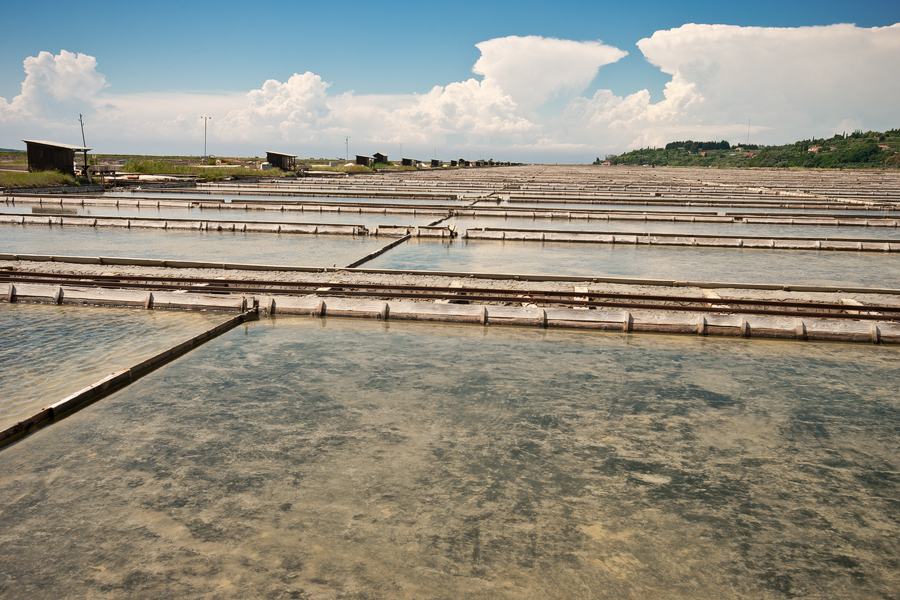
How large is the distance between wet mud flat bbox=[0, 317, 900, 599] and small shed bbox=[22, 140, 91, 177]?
34.7m

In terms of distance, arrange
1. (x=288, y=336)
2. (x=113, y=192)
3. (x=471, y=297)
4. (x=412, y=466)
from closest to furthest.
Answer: (x=412, y=466), (x=288, y=336), (x=471, y=297), (x=113, y=192)

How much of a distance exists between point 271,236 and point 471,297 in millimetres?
10233

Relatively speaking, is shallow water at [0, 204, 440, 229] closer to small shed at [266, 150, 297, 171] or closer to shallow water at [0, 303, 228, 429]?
shallow water at [0, 303, 228, 429]

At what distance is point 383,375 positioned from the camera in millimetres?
6715

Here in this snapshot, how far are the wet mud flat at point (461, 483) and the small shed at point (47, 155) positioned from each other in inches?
1366

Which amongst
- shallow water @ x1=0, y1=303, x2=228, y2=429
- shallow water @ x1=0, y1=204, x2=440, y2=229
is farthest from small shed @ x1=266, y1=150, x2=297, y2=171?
shallow water @ x1=0, y1=303, x2=228, y2=429

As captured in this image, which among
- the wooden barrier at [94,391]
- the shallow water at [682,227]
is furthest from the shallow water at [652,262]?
the wooden barrier at [94,391]

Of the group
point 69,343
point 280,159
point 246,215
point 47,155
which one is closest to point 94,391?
point 69,343

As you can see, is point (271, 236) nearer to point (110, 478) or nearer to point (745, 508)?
point (110, 478)

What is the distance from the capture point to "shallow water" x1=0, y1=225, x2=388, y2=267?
46.1ft

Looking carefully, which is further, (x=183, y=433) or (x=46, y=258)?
(x=46, y=258)

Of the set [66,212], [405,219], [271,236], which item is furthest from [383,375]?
[66,212]

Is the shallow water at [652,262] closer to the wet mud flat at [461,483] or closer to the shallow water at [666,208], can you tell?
the wet mud flat at [461,483]

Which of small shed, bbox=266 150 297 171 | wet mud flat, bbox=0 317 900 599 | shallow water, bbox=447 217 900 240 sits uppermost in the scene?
small shed, bbox=266 150 297 171
